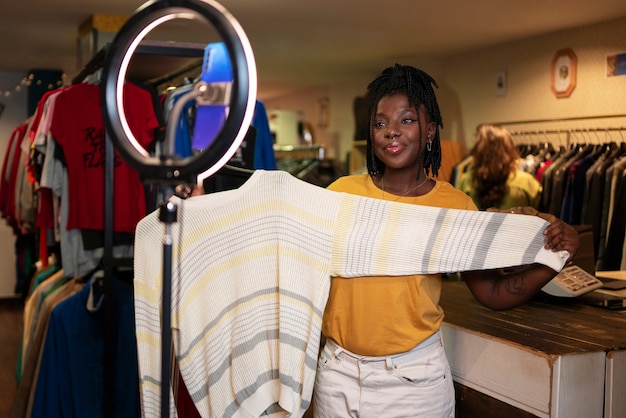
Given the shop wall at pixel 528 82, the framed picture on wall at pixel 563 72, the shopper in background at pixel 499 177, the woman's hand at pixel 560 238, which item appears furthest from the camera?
the framed picture on wall at pixel 563 72

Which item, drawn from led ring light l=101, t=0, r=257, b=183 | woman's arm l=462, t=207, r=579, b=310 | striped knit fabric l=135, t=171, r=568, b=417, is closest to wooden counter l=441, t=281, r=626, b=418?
woman's arm l=462, t=207, r=579, b=310

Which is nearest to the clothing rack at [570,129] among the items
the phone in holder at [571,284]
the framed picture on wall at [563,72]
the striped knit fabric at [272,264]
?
the framed picture on wall at [563,72]

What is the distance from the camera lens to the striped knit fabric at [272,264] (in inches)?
60.8

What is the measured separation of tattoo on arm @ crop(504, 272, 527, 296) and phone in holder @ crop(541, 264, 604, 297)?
2.53 feet

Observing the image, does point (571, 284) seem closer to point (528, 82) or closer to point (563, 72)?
point (563, 72)

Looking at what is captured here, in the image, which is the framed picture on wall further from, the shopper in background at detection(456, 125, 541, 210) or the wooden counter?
the wooden counter

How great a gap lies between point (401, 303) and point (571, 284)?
99 centimetres

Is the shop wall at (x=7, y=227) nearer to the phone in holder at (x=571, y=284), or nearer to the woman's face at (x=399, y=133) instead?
the phone in holder at (x=571, y=284)

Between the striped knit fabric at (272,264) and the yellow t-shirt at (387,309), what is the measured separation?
1.3 inches

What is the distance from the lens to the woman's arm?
1.49 meters

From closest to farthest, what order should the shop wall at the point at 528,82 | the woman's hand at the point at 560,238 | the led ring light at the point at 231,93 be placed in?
the led ring light at the point at 231,93, the woman's hand at the point at 560,238, the shop wall at the point at 528,82

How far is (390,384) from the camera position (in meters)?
1.54

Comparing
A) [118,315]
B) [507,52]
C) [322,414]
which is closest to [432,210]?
[322,414]

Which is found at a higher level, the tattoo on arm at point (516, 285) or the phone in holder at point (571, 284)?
the tattoo on arm at point (516, 285)
